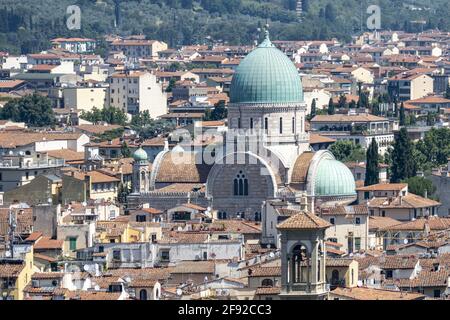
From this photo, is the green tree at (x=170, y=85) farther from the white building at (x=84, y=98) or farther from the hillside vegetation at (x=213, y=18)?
the hillside vegetation at (x=213, y=18)

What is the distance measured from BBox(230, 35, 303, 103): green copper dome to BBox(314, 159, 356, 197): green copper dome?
1.99 metres

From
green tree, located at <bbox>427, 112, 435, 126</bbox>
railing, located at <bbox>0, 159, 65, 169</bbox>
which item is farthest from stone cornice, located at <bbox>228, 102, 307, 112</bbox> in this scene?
green tree, located at <bbox>427, 112, 435, 126</bbox>

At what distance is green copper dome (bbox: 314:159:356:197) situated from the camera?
46719 millimetres

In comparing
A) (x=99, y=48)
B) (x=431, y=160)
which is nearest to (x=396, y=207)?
(x=431, y=160)

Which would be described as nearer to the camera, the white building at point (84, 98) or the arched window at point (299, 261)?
the arched window at point (299, 261)

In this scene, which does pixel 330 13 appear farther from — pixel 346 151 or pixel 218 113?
pixel 346 151

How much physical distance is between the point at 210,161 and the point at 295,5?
127 meters

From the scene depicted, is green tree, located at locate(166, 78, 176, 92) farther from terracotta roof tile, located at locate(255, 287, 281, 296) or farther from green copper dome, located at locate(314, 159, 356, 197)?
terracotta roof tile, located at locate(255, 287, 281, 296)

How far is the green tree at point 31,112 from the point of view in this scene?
86.2 m

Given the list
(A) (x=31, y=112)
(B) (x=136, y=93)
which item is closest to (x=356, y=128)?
(A) (x=31, y=112)

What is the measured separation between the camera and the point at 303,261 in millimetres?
19266

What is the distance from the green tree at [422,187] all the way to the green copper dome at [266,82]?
6273mm

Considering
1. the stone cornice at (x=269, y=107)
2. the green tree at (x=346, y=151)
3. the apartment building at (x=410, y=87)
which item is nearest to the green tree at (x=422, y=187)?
the stone cornice at (x=269, y=107)

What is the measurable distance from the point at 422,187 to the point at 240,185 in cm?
870
